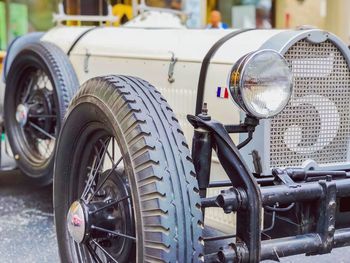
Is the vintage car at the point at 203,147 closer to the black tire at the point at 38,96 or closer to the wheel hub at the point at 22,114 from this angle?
the black tire at the point at 38,96

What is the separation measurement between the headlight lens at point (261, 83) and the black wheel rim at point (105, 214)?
52 cm

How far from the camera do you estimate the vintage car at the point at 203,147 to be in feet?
6.56

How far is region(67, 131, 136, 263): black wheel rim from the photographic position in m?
2.25

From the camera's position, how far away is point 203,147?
2.13 metres

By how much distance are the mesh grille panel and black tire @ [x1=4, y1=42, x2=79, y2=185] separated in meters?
1.54

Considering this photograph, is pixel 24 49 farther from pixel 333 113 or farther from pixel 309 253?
pixel 309 253

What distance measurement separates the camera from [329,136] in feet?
9.14

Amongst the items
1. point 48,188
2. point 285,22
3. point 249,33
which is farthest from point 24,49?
point 285,22

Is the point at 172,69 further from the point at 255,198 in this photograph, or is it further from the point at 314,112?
the point at 255,198

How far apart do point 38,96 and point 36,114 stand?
0.13 m

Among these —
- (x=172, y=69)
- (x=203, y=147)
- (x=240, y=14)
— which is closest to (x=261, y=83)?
(x=203, y=147)

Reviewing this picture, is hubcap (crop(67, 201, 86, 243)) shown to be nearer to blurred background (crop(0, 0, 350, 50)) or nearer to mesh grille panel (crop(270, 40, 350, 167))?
mesh grille panel (crop(270, 40, 350, 167))

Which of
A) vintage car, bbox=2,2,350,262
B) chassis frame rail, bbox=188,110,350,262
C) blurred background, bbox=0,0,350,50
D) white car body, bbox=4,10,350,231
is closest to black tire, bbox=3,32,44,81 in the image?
white car body, bbox=4,10,350,231

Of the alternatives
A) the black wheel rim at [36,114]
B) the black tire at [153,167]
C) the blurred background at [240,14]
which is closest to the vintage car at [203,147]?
the black tire at [153,167]
